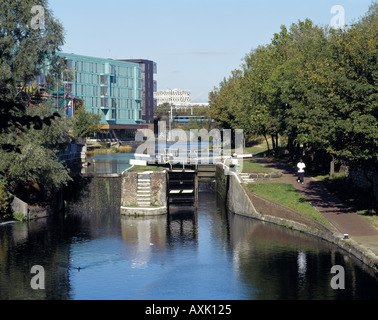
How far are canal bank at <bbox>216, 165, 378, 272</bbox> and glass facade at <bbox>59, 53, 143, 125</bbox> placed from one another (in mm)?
100379

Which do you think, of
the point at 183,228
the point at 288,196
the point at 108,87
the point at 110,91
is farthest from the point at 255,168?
the point at 110,91

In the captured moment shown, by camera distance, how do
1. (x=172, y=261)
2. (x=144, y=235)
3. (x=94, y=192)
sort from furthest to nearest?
(x=94, y=192) → (x=144, y=235) → (x=172, y=261)

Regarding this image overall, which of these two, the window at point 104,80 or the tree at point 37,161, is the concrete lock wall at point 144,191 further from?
the window at point 104,80

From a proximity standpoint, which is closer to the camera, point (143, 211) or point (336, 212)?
point (336, 212)

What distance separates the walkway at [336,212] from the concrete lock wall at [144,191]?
1015 cm

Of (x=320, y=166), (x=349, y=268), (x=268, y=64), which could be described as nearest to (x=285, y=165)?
(x=320, y=166)

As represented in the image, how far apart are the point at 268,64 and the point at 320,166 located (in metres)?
14.6

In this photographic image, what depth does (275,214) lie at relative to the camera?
45469 mm

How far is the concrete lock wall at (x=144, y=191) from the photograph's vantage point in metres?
51.2

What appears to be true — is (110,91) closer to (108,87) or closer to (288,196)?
(108,87)

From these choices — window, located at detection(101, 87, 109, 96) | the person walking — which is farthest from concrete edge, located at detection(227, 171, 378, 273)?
window, located at detection(101, 87, 109, 96)

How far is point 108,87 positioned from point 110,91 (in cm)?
152

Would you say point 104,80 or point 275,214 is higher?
point 104,80
